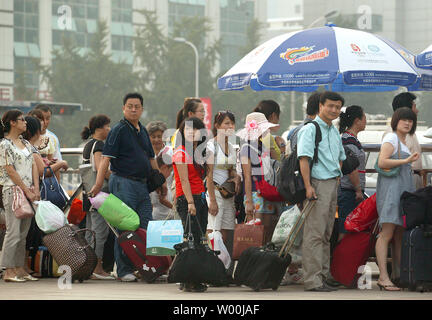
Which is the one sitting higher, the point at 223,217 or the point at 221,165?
the point at 221,165

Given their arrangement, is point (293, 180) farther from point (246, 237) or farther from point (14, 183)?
point (14, 183)

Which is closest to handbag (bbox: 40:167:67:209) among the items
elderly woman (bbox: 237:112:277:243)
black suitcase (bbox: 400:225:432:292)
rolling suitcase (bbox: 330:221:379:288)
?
elderly woman (bbox: 237:112:277:243)

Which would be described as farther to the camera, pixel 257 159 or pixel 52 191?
pixel 52 191

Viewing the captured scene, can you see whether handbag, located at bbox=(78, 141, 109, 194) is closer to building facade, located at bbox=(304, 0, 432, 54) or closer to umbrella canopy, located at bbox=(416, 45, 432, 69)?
umbrella canopy, located at bbox=(416, 45, 432, 69)

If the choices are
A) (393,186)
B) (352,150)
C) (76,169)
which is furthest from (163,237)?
(76,169)

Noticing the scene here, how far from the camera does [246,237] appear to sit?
991 cm

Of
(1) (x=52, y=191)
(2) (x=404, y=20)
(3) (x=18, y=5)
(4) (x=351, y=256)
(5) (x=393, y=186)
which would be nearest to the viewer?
(5) (x=393, y=186)

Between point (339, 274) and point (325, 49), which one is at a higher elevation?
point (325, 49)

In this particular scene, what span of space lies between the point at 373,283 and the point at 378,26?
315 ft

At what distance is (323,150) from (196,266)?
5.81ft

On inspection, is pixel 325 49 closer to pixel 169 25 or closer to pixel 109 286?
pixel 109 286

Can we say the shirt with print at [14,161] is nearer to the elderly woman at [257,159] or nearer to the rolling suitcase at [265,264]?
the elderly woman at [257,159]

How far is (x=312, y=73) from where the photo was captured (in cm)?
1106

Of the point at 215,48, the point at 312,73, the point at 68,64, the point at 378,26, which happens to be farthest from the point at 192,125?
the point at 378,26
